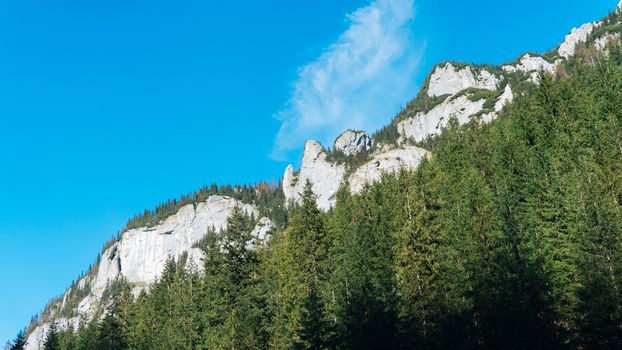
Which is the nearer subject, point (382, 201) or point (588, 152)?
point (588, 152)

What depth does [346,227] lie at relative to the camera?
56188mm

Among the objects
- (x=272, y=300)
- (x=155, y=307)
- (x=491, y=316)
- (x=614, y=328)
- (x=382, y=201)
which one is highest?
(x=382, y=201)

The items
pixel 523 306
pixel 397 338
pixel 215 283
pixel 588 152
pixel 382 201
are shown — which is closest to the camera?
pixel 523 306

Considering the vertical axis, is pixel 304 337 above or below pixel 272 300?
below

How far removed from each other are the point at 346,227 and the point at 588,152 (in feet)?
86.3

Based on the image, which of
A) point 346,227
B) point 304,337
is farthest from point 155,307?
point 304,337

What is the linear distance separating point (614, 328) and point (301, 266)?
86.3ft

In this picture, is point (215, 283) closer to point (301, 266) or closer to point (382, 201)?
point (301, 266)

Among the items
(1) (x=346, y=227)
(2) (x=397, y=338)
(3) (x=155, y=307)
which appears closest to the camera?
(2) (x=397, y=338)

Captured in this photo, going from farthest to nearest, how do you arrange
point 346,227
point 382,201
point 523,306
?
point 382,201
point 346,227
point 523,306

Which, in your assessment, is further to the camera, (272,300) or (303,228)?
(272,300)

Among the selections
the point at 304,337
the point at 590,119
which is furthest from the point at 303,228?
the point at 590,119

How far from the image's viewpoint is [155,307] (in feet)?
223

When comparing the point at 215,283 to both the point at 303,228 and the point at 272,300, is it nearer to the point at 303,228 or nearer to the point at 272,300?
the point at 272,300
